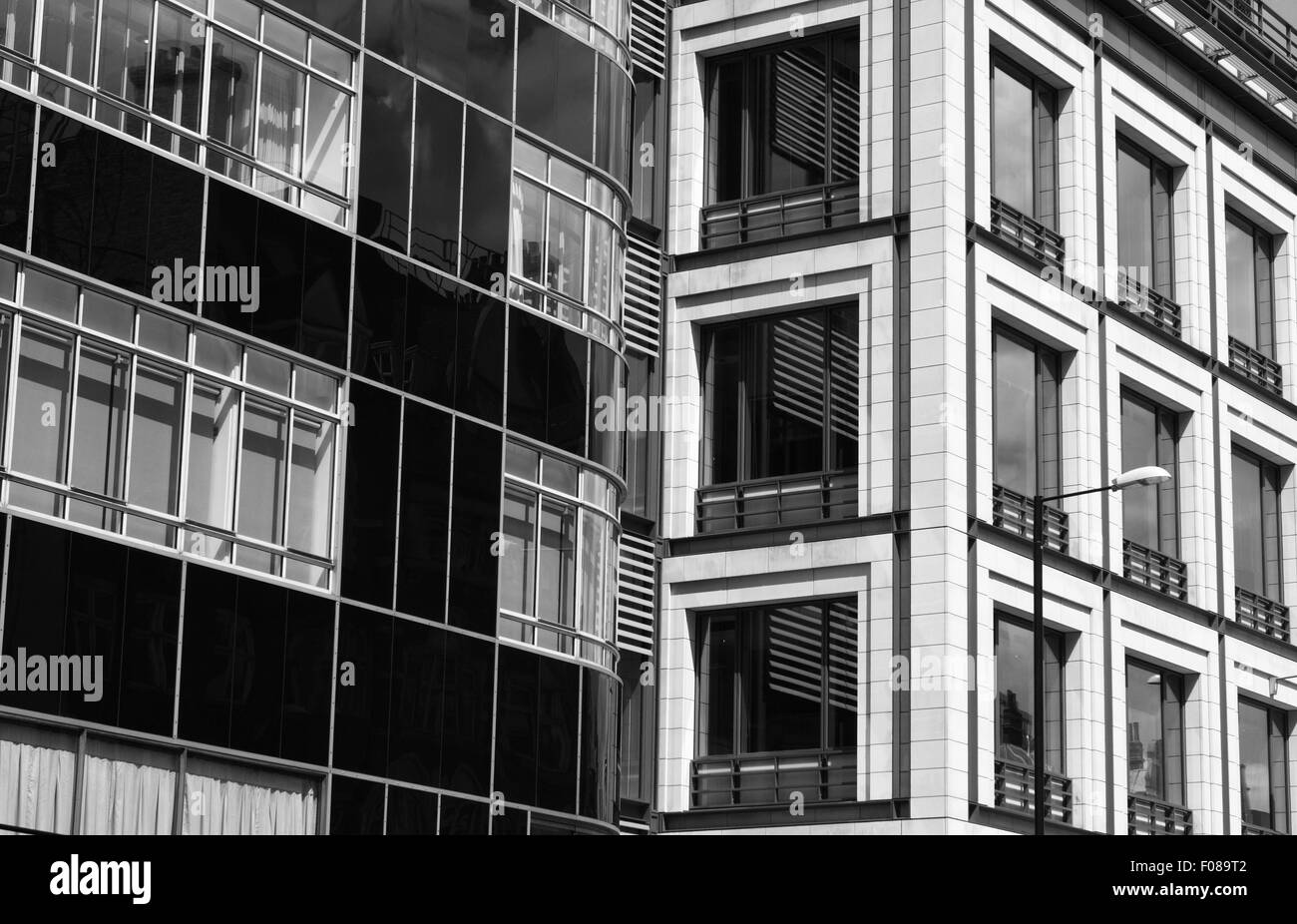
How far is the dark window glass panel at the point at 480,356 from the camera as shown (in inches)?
1009

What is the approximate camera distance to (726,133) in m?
39.5

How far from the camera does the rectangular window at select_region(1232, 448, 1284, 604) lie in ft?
150

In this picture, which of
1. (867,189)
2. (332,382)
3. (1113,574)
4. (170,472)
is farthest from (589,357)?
(1113,574)

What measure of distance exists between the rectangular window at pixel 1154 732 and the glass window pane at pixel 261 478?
21.4m

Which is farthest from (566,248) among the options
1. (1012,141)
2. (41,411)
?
(1012,141)

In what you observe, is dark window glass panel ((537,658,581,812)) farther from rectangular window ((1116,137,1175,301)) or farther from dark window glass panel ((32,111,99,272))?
rectangular window ((1116,137,1175,301))

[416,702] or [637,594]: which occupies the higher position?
[637,594]

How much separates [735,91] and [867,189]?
3.83 m

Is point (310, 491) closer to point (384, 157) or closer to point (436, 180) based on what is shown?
point (384, 157)

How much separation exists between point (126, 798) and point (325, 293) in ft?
21.0

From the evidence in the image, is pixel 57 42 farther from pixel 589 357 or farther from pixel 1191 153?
pixel 1191 153

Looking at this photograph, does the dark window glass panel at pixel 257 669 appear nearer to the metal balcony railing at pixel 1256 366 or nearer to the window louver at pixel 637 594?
the window louver at pixel 637 594

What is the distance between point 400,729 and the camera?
77.3 ft

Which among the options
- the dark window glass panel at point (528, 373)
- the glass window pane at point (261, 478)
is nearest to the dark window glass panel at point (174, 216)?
the glass window pane at point (261, 478)
